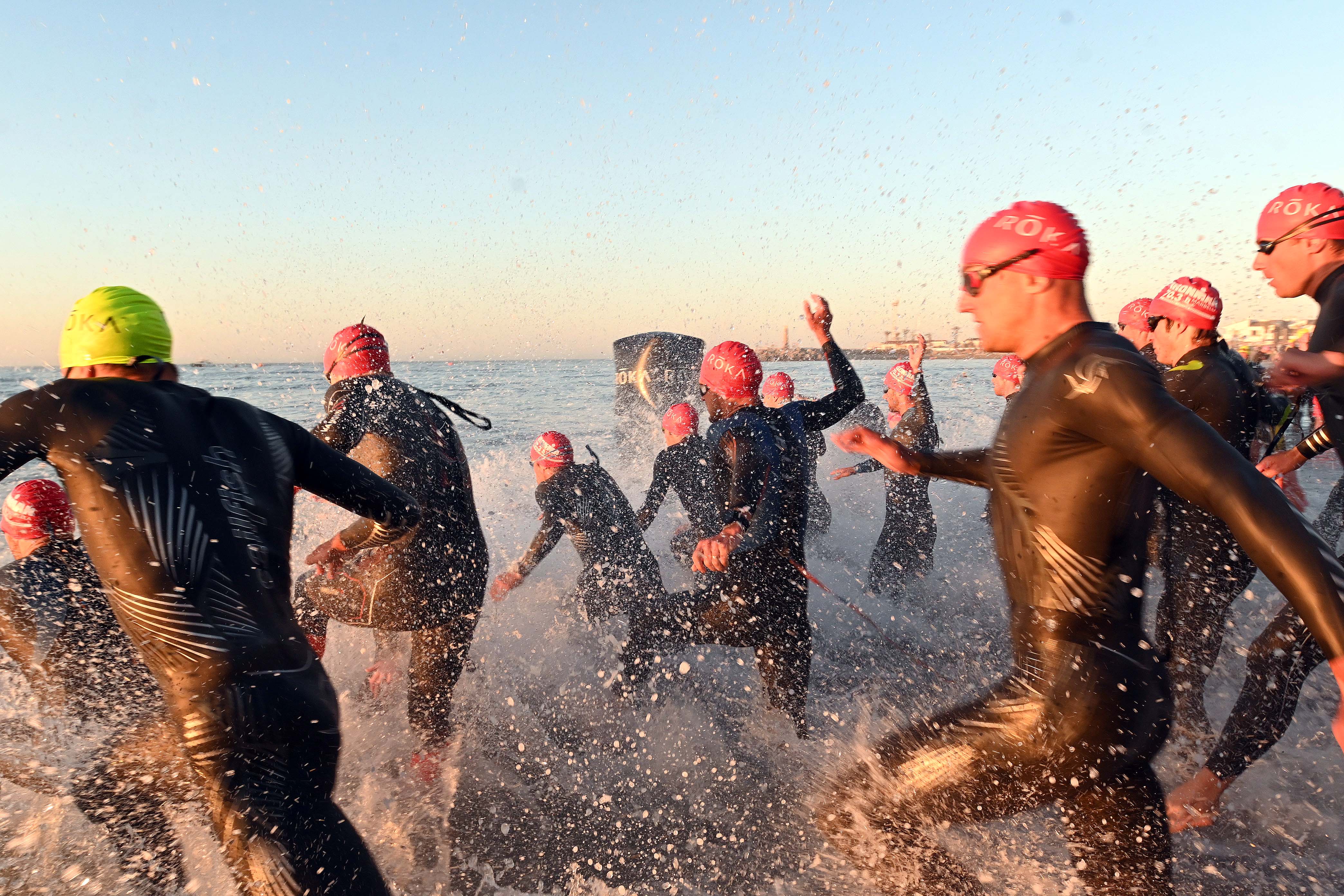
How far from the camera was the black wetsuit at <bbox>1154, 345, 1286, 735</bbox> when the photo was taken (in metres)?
3.19

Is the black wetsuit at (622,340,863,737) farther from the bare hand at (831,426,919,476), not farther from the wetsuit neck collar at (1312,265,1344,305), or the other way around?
the wetsuit neck collar at (1312,265,1344,305)

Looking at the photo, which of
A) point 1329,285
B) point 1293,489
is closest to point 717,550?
point 1329,285

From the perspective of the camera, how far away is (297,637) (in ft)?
6.24

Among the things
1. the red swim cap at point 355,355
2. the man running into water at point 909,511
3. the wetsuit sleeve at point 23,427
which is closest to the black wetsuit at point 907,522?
the man running into water at point 909,511

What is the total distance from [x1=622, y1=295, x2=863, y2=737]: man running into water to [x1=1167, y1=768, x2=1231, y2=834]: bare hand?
1631 mm

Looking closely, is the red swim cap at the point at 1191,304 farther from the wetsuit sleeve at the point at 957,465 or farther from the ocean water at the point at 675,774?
the ocean water at the point at 675,774

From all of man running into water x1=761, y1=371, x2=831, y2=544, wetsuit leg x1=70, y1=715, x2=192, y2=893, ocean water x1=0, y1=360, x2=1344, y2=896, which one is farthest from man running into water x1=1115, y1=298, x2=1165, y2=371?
wetsuit leg x1=70, y1=715, x2=192, y2=893

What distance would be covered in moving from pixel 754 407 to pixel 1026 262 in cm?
189

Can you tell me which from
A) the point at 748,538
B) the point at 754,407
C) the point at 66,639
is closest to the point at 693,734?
the point at 748,538

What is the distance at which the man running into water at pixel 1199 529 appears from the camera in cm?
321

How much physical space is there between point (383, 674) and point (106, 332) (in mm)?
3064

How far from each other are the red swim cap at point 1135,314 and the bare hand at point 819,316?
9.69 feet

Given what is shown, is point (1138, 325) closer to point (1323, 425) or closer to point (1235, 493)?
point (1323, 425)

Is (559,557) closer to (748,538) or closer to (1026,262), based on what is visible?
(748,538)
